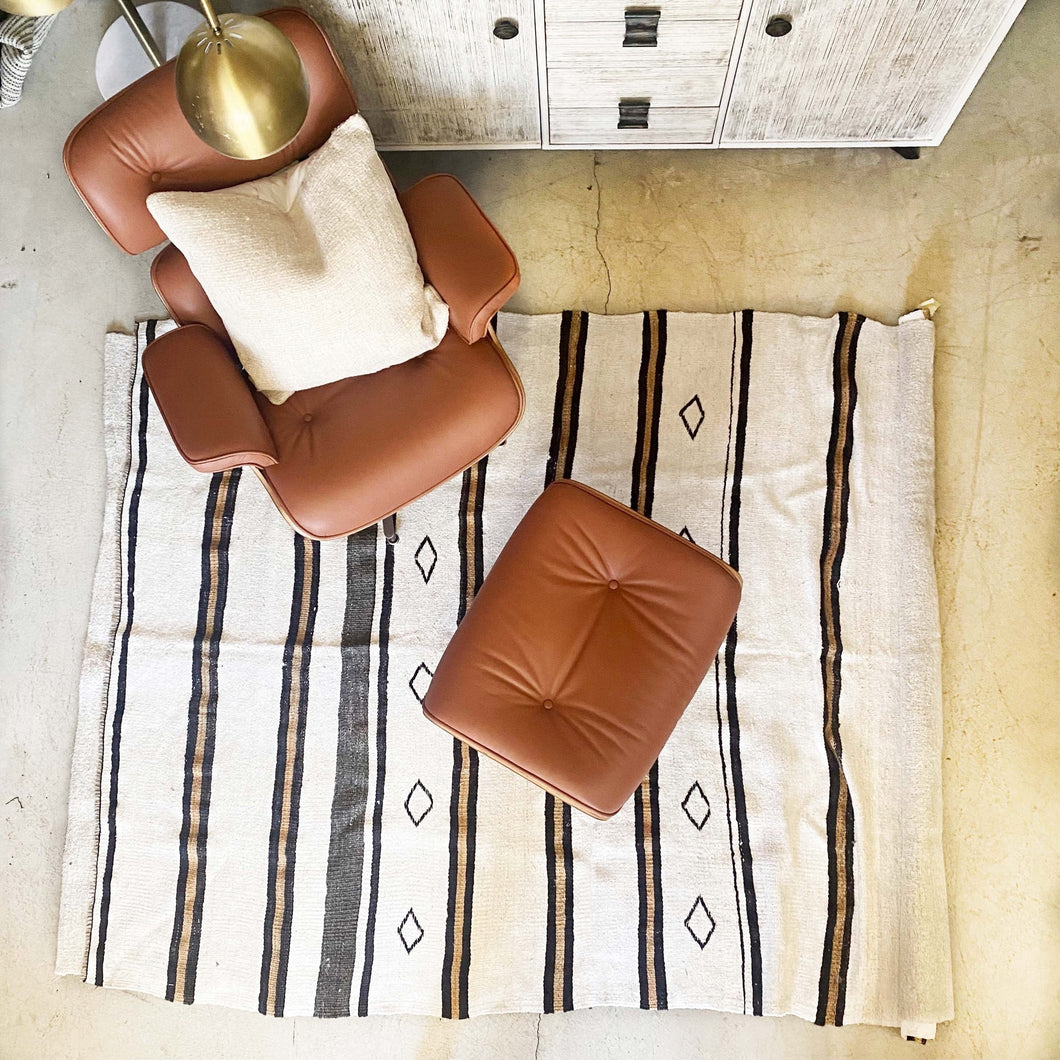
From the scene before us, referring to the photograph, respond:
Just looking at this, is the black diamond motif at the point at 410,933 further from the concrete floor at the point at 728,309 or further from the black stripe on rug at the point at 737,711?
the black stripe on rug at the point at 737,711

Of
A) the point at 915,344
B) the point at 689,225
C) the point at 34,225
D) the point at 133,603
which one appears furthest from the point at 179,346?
the point at 915,344

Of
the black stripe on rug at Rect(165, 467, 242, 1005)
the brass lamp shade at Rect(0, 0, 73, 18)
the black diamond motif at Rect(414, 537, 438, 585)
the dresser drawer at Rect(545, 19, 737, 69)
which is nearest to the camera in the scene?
the brass lamp shade at Rect(0, 0, 73, 18)

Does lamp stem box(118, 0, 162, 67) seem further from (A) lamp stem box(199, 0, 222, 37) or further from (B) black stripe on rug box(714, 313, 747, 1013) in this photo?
(B) black stripe on rug box(714, 313, 747, 1013)

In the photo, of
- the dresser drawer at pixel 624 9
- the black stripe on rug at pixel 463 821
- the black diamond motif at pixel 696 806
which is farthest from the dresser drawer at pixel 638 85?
the black diamond motif at pixel 696 806

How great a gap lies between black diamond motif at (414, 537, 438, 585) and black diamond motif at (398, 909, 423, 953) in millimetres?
755

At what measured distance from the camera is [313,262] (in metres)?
1.70

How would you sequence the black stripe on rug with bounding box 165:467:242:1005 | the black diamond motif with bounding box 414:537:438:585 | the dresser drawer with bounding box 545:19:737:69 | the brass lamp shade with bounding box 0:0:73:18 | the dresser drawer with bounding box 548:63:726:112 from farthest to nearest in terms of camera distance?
the black diamond motif with bounding box 414:537:438:585
the black stripe on rug with bounding box 165:467:242:1005
the dresser drawer with bounding box 548:63:726:112
the dresser drawer with bounding box 545:19:737:69
the brass lamp shade with bounding box 0:0:73:18

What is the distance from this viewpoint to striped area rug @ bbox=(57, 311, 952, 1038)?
1989 mm

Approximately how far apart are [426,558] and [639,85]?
3.78ft

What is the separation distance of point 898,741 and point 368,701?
1209 millimetres

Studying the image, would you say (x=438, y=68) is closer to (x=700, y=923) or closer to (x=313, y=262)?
(x=313, y=262)

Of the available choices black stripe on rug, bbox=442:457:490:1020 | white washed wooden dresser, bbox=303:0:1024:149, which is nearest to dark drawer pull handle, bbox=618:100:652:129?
white washed wooden dresser, bbox=303:0:1024:149

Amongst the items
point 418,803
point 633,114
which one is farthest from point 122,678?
point 633,114

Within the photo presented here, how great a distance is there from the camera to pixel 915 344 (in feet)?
7.10
